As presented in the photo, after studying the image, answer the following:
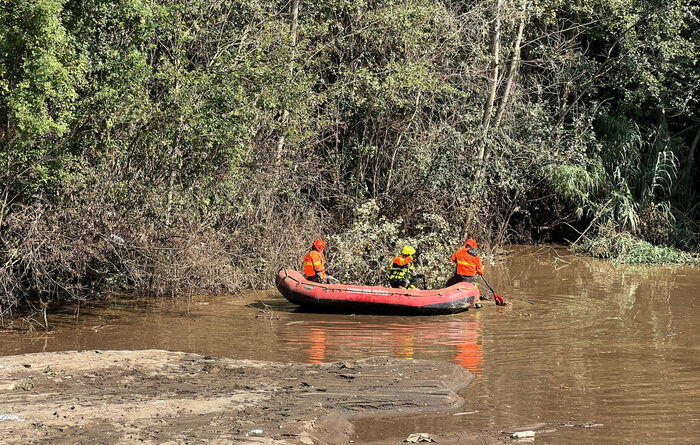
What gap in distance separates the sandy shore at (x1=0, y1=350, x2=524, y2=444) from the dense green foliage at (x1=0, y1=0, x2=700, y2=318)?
3.66 m

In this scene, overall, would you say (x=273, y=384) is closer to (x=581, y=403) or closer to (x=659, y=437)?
(x=581, y=403)

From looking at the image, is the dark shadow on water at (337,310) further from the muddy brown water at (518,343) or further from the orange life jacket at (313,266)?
A: the orange life jacket at (313,266)

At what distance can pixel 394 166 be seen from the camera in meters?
20.9

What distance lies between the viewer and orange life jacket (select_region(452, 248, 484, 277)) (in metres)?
16.2

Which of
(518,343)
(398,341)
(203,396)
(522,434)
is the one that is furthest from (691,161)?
(203,396)

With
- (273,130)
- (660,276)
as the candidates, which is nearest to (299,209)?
(273,130)

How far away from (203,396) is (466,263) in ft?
26.0

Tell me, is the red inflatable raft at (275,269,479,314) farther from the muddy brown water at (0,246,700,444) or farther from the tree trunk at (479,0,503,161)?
the tree trunk at (479,0,503,161)

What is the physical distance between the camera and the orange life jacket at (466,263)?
1622cm

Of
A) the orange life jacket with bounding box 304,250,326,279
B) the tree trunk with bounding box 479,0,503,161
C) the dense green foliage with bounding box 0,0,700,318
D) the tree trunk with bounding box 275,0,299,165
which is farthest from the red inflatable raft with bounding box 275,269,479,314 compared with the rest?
the tree trunk with bounding box 479,0,503,161

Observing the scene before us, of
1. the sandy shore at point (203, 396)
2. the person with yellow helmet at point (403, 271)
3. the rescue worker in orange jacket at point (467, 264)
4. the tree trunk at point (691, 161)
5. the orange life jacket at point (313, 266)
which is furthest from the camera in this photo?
the tree trunk at point (691, 161)

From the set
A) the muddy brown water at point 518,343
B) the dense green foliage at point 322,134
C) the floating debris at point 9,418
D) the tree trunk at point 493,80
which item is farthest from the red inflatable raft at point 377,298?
the floating debris at point 9,418

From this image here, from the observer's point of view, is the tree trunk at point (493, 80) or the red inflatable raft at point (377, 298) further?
the tree trunk at point (493, 80)

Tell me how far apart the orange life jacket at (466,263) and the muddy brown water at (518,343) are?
70 centimetres
